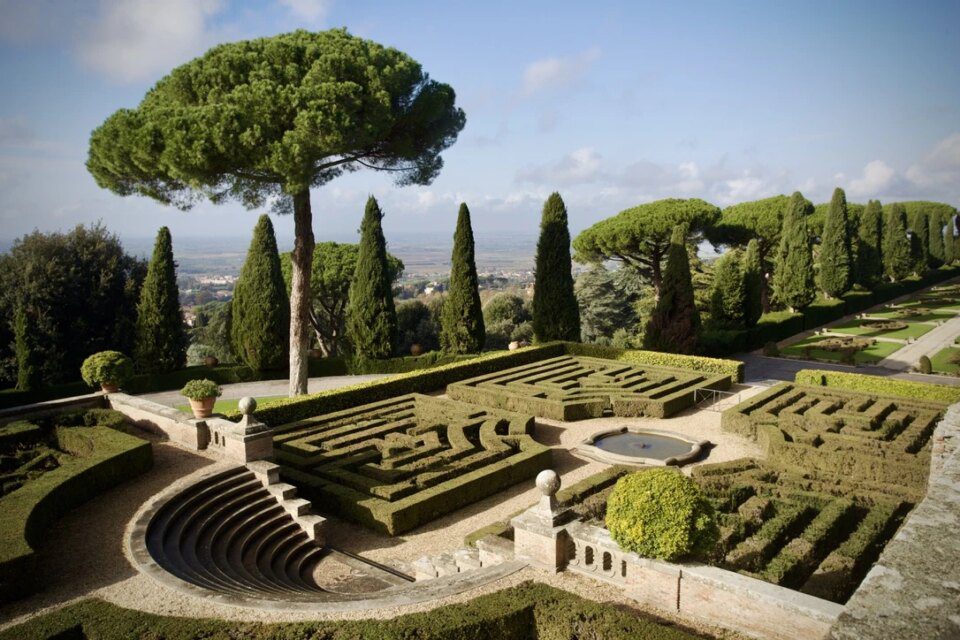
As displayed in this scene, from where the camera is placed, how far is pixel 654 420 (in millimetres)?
18391

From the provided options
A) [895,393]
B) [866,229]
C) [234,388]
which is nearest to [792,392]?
[895,393]

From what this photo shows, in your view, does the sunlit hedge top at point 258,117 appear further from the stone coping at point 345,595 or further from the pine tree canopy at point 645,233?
the pine tree canopy at point 645,233

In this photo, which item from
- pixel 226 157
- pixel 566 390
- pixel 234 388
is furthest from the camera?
pixel 234 388

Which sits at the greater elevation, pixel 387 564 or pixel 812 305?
pixel 812 305

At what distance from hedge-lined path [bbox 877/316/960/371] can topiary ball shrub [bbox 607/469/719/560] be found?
77.5 ft

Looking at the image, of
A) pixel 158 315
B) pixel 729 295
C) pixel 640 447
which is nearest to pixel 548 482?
pixel 640 447

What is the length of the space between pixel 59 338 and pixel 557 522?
23.8 m

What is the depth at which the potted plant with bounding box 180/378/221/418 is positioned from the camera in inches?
547

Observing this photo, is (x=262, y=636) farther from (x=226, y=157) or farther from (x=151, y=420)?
(x=226, y=157)

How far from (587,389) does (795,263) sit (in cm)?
2157

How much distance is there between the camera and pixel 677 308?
26.1 m

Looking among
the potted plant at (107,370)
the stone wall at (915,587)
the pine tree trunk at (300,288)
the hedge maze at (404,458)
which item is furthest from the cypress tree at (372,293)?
the stone wall at (915,587)

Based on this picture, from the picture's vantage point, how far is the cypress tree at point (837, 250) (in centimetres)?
3969

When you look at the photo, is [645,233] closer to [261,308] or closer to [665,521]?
[261,308]
